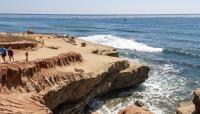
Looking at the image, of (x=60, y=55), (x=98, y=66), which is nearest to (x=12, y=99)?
(x=60, y=55)

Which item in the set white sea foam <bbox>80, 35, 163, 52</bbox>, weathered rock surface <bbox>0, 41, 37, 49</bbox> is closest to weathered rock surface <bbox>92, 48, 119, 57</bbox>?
weathered rock surface <bbox>0, 41, 37, 49</bbox>

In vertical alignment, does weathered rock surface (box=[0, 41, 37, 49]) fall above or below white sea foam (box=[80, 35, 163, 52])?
above

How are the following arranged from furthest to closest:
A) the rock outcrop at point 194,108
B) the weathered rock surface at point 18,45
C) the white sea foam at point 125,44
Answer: the white sea foam at point 125,44 < the weathered rock surface at point 18,45 < the rock outcrop at point 194,108

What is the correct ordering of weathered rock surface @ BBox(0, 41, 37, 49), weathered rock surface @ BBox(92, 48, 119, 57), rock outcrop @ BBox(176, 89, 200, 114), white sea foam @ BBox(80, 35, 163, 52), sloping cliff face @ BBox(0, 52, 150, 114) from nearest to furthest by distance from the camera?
1. sloping cliff face @ BBox(0, 52, 150, 114)
2. rock outcrop @ BBox(176, 89, 200, 114)
3. weathered rock surface @ BBox(0, 41, 37, 49)
4. weathered rock surface @ BBox(92, 48, 119, 57)
5. white sea foam @ BBox(80, 35, 163, 52)

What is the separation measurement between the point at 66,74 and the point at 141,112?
644 cm

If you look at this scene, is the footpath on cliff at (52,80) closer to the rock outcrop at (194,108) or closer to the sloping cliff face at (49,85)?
the sloping cliff face at (49,85)

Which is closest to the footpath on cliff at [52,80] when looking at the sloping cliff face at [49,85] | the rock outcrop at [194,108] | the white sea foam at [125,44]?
the sloping cliff face at [49,85]

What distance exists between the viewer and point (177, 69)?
169 ft

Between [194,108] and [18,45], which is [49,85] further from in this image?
[194,108]

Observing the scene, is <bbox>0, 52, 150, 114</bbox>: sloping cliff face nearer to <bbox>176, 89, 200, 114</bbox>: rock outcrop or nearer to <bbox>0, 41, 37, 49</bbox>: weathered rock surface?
<bbox>0, 41, 37, 49</bbox>: weathered rock surface

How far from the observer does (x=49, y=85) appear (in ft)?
88.8

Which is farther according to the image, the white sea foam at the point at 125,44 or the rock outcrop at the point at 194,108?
the white sea foam at the point at 125,44

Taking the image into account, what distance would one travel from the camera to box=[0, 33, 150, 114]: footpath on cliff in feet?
74.6

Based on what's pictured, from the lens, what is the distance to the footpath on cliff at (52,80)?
2275cm
